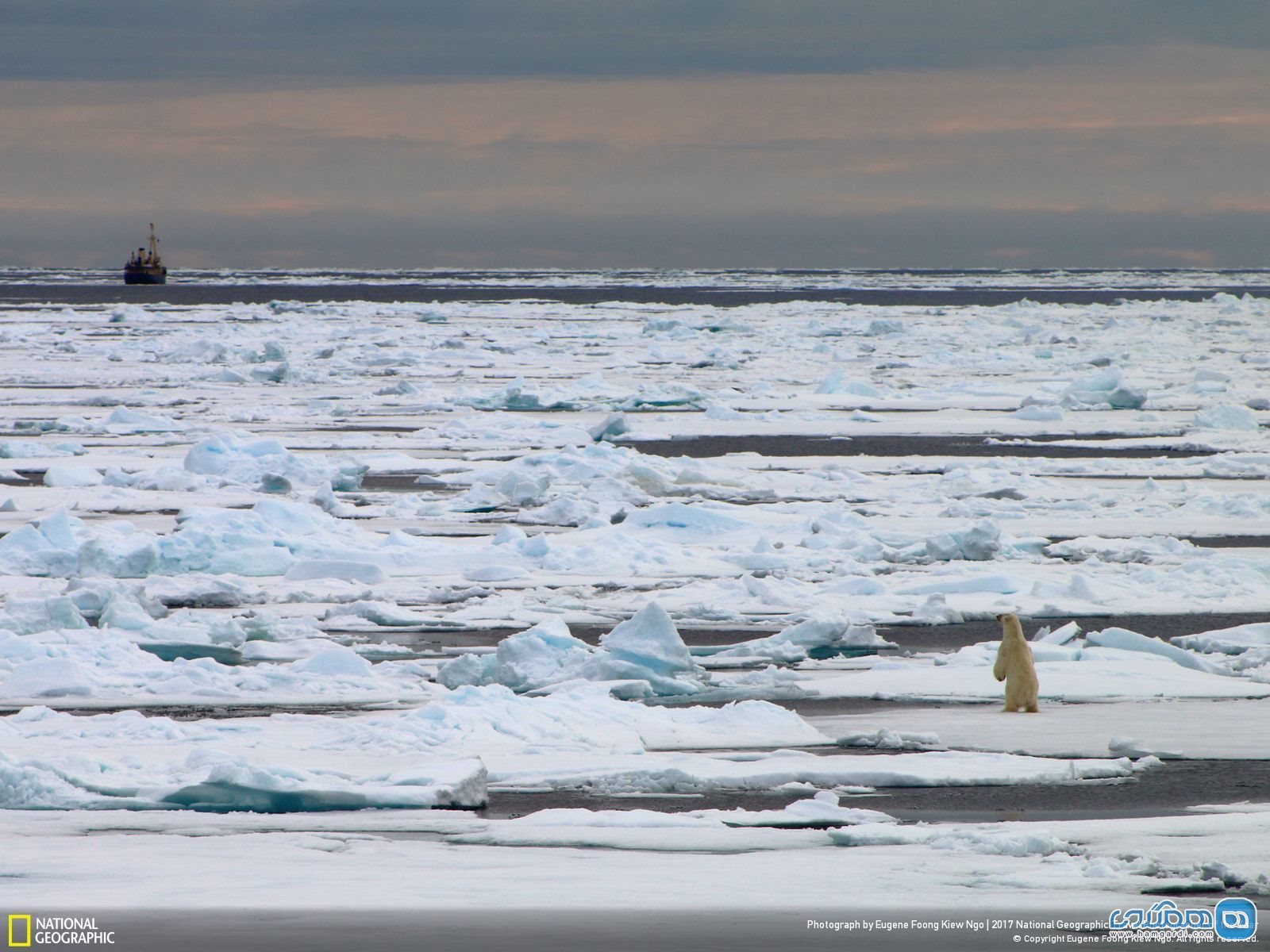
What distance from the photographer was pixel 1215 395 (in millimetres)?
22938

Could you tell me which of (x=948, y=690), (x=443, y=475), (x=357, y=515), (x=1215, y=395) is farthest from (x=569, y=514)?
(x=1215, y=395)

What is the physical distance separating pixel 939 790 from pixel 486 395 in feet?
57.5

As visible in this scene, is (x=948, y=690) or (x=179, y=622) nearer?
(x=948, y=690)

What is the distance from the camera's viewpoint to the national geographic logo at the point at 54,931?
367 centimetres

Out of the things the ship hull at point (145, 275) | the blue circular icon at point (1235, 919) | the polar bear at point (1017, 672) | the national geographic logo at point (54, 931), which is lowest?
the national geographic logo at point (54, 931)

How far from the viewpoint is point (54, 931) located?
12.2ft

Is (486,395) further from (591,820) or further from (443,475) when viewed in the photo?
(591,820)

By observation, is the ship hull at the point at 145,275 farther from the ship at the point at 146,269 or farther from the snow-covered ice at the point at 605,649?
the snow-covered ice at the point at 605,649

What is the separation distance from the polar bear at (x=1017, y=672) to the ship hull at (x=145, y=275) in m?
98.9

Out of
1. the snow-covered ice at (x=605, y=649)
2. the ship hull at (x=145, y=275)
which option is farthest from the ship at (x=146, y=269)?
the snow-covered ice at (x=605, y=649)

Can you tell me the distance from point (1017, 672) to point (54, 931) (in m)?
3.74

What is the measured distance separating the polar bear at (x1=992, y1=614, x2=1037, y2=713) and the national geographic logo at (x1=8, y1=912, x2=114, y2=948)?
11.8ft

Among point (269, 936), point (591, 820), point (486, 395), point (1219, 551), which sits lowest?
point (269, 936)

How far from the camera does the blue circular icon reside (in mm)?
3748
